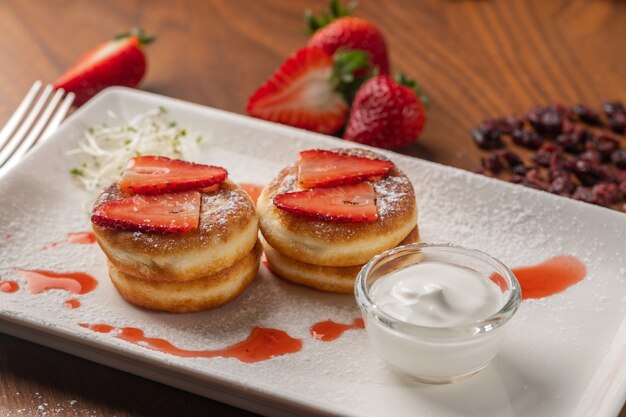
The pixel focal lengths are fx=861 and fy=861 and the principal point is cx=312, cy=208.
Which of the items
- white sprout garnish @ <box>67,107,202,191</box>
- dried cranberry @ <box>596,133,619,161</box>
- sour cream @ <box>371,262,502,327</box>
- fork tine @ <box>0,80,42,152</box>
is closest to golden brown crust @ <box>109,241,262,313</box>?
sour cream @ <box>371,262,502,327</box>

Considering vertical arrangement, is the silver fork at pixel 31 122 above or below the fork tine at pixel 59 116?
above

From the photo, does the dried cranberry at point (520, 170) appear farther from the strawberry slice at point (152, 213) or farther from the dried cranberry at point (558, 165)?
the strawberry slice at point (152, 213)

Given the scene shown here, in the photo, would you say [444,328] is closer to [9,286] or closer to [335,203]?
[335,203]

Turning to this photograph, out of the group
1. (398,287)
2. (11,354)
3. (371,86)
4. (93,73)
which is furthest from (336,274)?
(93,73)

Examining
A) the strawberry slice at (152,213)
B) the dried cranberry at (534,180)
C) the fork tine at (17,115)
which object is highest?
the fork tine at (17,115)

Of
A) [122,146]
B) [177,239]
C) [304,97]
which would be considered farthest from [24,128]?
[177,239]

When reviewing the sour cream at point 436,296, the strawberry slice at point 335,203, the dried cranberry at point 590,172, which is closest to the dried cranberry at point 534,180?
the dried cranberry at point 590,172

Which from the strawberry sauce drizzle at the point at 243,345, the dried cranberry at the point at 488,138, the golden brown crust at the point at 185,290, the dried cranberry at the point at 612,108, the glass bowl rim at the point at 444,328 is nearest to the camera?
the glass bowl rim at the point at 444,328
